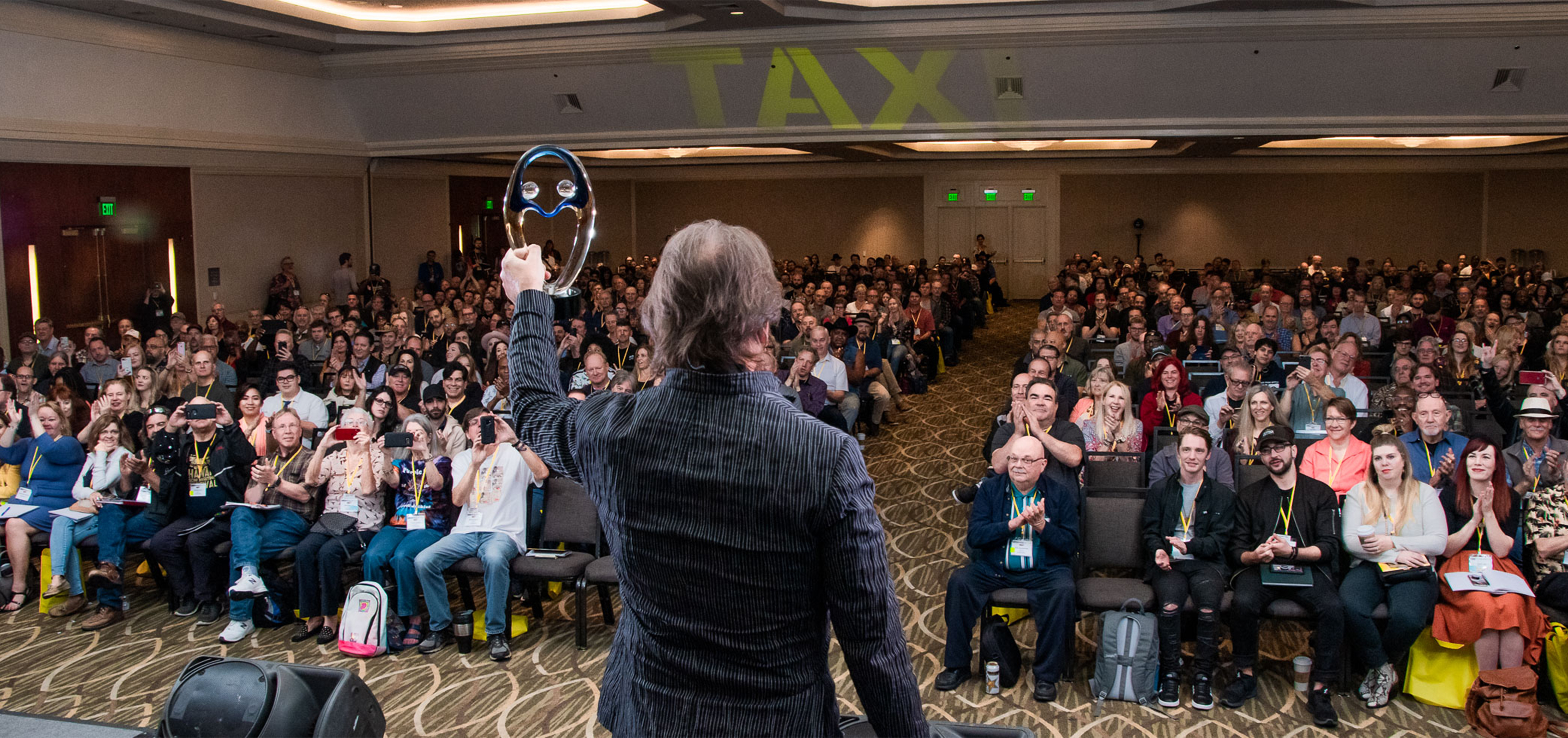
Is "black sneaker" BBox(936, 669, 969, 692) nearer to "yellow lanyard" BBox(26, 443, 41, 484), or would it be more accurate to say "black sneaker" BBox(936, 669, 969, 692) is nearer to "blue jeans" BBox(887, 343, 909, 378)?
"yellow lanyard" BBox(26, 443, 41, 484)

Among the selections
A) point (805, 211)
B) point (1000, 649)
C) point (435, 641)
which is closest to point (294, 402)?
point (435, 641)

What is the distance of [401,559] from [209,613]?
4.31ft

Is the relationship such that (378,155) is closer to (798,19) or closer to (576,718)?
(798,19)

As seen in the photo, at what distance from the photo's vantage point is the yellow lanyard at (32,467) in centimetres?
677

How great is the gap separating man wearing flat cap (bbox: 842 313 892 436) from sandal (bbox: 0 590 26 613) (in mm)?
6169

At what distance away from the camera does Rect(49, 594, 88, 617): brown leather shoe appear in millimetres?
6480

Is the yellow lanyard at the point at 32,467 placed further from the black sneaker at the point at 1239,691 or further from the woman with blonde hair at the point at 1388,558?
the woman with blonde hair at the point at 1388,558

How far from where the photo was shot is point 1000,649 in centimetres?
527

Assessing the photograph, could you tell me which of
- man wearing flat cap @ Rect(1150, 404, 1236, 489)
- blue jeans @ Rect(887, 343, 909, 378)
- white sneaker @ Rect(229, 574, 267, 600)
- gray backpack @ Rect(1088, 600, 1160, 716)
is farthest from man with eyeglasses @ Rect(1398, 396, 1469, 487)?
blue jeans @ Rect(887, 343, 909, 378)

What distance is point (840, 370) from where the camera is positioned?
394 inches

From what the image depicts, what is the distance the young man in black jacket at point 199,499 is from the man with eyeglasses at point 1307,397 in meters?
6.17

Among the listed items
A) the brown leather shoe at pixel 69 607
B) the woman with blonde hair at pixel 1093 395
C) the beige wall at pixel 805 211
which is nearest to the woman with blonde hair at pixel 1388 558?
the woman with blonde hair at pixel 1093 395

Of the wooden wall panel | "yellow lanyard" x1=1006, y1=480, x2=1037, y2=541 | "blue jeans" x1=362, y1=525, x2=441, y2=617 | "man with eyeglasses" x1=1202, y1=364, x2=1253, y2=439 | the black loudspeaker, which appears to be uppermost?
the wooden wall panel

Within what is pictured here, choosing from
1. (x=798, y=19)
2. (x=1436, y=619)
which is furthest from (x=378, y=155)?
(x=1436, y=619)
